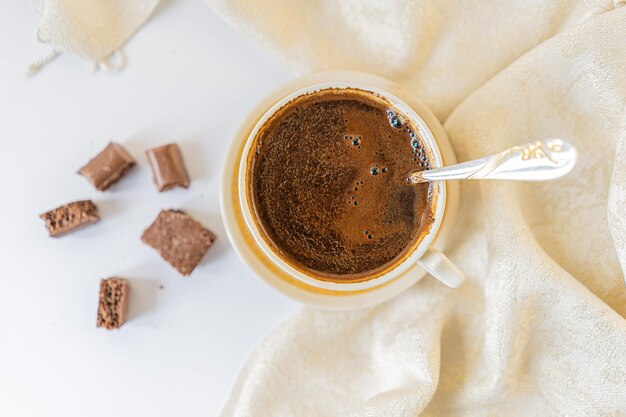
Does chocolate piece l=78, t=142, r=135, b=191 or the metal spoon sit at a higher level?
the metal spoon

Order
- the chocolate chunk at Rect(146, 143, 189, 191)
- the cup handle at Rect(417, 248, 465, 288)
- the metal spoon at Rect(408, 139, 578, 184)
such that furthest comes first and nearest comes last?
the chocolate chunk at Rect(146, 143, 189, 191)
the cup handle at Rect(417, 248, 465, 288)
the metal spoon at Rect(408, 139, 578, 184)

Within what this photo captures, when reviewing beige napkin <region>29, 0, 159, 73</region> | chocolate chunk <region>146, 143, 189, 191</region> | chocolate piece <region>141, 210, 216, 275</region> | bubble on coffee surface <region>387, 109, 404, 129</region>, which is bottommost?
chocolate piece <region>141, 210, 216, 275</region>

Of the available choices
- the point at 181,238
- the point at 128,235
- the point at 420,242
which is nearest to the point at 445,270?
the point at 420,242

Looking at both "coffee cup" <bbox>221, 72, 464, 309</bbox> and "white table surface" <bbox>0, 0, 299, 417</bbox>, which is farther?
"white table surface" <bbox>0, 0, 299, 417</bbox>

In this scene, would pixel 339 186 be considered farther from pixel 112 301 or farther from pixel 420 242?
pixel 112 301

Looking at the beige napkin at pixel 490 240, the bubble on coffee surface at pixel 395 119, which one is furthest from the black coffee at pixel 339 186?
the beige napkin at pixel 490 240

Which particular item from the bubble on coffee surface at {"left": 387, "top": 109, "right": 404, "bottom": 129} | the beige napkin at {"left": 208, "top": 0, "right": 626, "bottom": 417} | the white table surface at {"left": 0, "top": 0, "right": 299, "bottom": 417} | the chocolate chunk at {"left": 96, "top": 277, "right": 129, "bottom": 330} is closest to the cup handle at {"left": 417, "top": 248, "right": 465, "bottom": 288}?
the beige napkin at {"left": 208, "top": 0, "right": 626, "bottom": 417}

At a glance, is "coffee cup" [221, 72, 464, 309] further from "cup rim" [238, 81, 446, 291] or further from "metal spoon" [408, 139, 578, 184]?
"metal spoon" [408, 139, 578, 184]
